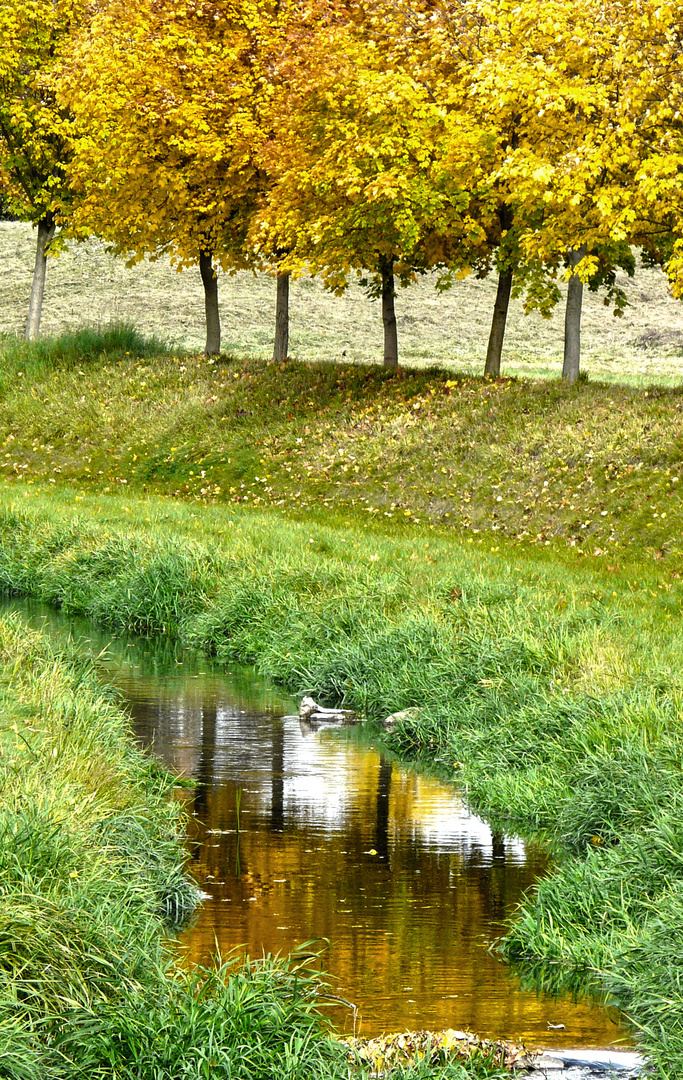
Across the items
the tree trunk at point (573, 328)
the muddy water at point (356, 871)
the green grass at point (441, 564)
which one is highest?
the tree trunk at point (573, 328)

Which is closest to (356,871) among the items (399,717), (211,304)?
(399,717)

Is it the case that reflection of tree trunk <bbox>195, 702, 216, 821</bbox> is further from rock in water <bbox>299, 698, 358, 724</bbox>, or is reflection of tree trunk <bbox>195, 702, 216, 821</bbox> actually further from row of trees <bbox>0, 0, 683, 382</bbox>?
row of trees <bbox>0, 0, 683, 382</bbox>

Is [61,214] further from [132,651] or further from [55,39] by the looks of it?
[132,651]

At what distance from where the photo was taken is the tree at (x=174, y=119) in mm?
32188

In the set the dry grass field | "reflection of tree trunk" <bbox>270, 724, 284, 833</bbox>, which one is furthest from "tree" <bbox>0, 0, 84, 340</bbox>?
"reflection of tree trunk" <bbox>270, 724, 284, 833</bbox>

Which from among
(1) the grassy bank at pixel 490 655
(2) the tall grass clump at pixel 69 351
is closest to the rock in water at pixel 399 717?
(1) the grassy bank at pixel 490 655

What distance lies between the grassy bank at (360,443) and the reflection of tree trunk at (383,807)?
6883mm

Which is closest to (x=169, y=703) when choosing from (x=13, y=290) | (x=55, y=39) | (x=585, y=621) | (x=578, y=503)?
(x=585, y=621)

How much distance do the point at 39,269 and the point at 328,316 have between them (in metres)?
33.6

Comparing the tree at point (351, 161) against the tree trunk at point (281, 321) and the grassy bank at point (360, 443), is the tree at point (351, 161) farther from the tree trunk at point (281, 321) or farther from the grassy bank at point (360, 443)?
the tree trunk at point (281, 321)

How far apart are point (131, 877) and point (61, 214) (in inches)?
1305

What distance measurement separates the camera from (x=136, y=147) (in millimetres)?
33375

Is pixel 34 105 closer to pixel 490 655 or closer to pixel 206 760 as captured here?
pixel 490 655

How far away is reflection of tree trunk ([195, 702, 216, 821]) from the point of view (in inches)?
424
